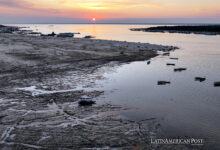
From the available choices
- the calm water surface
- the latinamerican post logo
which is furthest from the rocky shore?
the calm water surface

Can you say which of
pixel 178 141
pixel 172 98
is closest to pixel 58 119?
pixel 178 141

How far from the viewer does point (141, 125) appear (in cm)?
1564

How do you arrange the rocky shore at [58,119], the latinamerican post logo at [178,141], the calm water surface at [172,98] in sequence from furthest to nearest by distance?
1. the calm water surface at [172,98]
2. the latinamerican post logo at [178,141]
3. the rocky shore at [58,119]

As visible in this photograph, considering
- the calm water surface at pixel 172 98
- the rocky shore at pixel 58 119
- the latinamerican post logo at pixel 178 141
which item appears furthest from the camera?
the calm water surface at pixel 172 98

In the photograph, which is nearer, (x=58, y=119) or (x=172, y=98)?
(x=58, y=119)

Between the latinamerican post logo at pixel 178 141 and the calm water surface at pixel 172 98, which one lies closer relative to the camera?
the latinamerican post logo at pixel 178 141

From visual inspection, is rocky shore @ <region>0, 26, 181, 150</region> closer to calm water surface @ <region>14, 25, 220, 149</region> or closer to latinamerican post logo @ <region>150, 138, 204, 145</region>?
latinamerican post logo @ <region>150, 138, 204, 145</region>

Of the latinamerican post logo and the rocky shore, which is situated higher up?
the rocky shore

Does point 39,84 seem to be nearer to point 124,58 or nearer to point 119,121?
point 119,121

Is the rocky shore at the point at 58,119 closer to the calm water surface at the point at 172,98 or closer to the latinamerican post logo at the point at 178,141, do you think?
the latinamerican post logo at the point at 178,141

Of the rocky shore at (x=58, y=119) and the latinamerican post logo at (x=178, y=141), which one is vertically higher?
the rocky shore at (x=58, y=119)

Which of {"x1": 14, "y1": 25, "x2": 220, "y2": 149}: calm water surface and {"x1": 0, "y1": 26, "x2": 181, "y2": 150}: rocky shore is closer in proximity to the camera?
{"x1": 0, "y1": 26, "x2": 181, "y2": 150}: rocky shore

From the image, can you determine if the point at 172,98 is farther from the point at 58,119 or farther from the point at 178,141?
the point at 58,119

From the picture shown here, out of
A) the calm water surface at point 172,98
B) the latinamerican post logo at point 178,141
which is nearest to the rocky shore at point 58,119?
the latinamerican post logo at point 178,141
